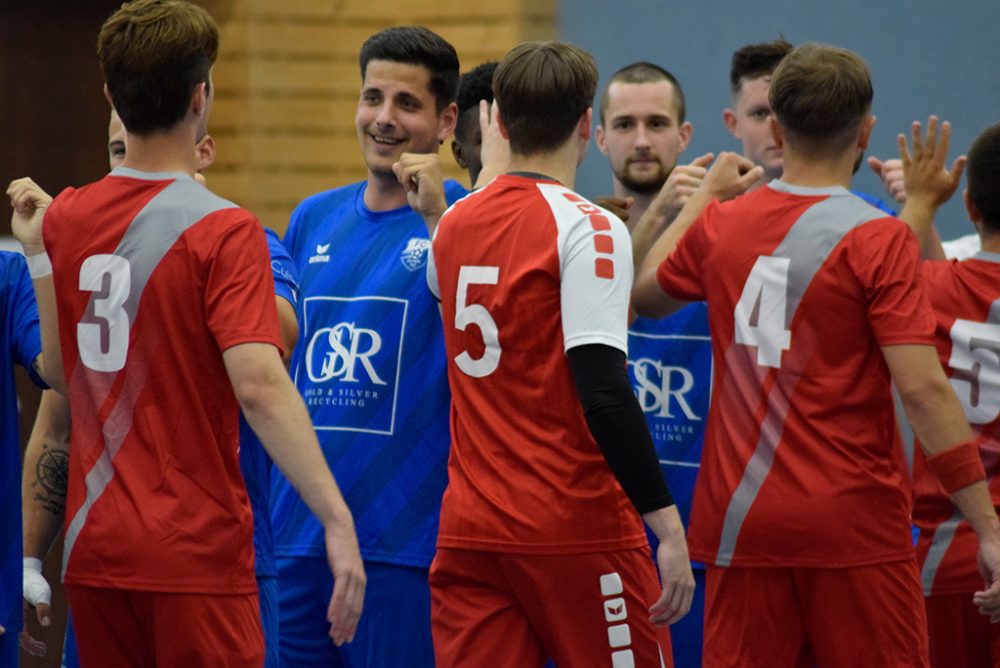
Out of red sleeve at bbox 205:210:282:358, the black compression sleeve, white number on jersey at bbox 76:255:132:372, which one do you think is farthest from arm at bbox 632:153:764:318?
white number on jersey at bbox 76:255:132:372

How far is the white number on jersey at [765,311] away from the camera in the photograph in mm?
3846

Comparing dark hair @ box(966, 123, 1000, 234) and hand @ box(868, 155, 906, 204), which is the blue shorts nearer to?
hand @ box(868, 155, 906, 204)

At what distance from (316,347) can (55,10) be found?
217 inches

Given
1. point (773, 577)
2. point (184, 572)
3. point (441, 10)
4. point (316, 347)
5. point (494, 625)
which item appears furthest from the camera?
point (441, 10)

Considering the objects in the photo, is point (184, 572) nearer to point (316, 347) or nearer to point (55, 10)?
point (316, 347)

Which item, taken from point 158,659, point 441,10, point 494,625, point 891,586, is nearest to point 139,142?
point 158,659

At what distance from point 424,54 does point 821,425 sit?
5.61ft

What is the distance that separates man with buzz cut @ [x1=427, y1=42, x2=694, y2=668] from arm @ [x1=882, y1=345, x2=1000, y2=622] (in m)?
0.74

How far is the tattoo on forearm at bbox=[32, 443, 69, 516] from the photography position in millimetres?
3861

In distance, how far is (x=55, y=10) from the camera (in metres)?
9.20

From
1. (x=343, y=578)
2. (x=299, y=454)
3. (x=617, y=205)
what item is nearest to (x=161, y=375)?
(x=299, y=454)

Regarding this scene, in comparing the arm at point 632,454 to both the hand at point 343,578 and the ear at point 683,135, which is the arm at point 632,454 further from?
the ear at point 683,135

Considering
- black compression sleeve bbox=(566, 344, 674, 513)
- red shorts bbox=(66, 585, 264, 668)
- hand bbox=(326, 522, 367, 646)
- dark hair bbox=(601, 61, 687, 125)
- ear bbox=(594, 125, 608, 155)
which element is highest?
dark hair bbox=(601, 61, 687, 125)

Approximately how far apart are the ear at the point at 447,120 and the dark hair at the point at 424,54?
16 millimetres
